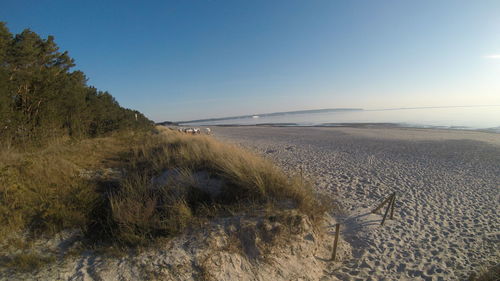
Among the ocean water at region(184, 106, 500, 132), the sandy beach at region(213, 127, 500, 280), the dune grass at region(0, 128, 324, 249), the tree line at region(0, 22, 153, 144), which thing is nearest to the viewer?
the dune grass at region(0, 128, 324, 249)

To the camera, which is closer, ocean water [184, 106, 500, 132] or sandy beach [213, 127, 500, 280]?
sandy beach [213, 127, 500, 280]

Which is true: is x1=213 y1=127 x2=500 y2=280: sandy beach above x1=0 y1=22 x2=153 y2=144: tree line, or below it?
below

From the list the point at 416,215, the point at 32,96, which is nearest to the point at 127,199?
the point at 416,215

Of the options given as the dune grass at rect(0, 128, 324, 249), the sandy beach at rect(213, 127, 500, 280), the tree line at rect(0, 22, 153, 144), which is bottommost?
the sandy beach at rect(213, 127, 500, 280)

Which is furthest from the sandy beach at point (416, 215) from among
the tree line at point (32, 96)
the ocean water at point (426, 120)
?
the ocean water at point (426, 120)

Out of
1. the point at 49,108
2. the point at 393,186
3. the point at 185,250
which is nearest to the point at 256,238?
the point at 185,250

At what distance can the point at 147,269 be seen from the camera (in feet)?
8.45

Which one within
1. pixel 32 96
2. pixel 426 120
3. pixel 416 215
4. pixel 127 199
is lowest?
pixel 416 215

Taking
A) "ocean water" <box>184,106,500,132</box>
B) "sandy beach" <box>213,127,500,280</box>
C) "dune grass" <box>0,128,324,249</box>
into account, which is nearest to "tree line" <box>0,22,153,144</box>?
"dune grass" <box>0,128,324,249</box>

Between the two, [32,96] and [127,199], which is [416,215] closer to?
[127,199]

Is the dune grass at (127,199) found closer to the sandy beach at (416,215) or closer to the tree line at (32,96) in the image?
the sandy beach at (416,215)

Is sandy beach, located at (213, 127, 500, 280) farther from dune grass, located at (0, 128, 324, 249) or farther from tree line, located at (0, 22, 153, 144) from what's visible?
tree line, located at (0, 22, 153, 144)

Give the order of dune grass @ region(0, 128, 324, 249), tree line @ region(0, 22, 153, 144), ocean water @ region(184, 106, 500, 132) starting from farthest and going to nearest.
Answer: ocean water @ region(184, 106, 500, 132), tree line @ region(0, 22, 153, 144), dune grass @ region(0, 128, 324, 249)

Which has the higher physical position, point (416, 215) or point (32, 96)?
point (32, 96)
